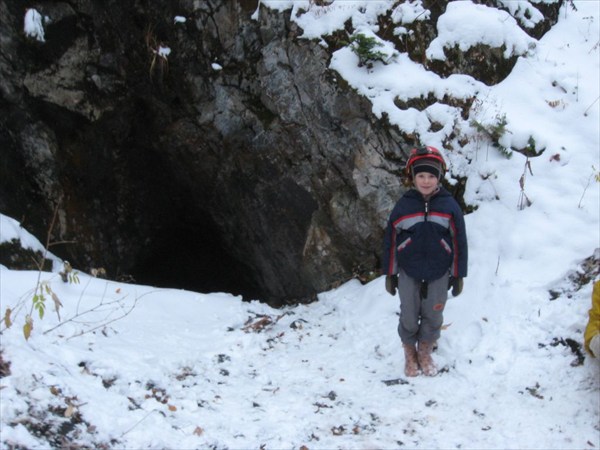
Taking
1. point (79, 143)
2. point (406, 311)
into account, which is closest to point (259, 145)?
point (79, 143)

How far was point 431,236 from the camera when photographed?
4234 millimetres

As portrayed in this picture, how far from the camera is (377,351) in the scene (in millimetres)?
5008

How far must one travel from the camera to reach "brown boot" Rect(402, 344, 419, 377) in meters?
4.50

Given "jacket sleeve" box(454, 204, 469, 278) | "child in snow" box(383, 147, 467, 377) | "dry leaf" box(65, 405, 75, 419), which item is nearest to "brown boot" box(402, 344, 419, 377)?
"child in snow" box(383, 147, 467, 377)

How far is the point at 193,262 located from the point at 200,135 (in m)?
3.39

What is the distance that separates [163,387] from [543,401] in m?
2.95

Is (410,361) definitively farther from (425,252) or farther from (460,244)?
(460,244)

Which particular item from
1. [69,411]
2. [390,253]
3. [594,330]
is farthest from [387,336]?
[69,411]

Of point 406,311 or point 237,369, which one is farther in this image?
point 237,369

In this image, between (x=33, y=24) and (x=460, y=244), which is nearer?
(x=460, y=244)

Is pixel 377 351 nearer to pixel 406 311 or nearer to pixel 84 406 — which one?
pixel 406 311

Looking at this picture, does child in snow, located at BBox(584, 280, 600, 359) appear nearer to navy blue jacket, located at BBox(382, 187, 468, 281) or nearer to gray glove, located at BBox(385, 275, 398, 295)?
→ navy blue jacket, located at BBox(382, 187, 468, 281)

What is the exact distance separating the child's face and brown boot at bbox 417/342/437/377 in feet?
4.41

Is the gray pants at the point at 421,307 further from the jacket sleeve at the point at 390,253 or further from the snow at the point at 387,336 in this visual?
the snow at the point at 387,336
